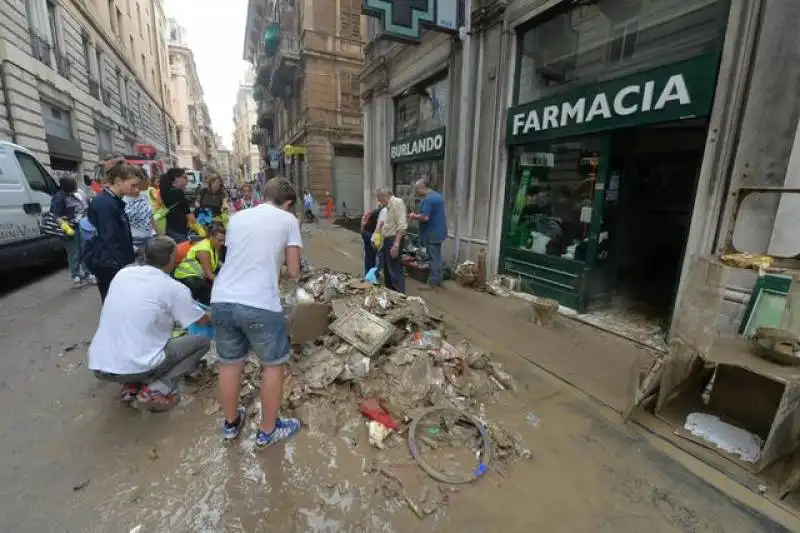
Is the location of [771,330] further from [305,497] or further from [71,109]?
[71,109]

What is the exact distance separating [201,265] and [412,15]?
5.32 metres

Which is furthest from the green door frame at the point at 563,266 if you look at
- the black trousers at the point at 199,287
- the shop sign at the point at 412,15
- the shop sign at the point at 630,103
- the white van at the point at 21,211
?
the white van at the point at 21,211

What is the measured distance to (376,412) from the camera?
2.73 metres

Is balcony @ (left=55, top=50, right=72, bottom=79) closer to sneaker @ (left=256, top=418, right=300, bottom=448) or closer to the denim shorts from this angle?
the denim shorts

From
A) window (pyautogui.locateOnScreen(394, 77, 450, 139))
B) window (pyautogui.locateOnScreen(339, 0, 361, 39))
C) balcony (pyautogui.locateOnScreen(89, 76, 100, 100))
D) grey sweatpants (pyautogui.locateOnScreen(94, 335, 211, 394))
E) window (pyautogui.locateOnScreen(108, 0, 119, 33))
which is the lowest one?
grey sweatpants (pyautogui.locateOnScreen(94, 335, 211, 394))

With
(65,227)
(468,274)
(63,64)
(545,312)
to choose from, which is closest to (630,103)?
(545,312)

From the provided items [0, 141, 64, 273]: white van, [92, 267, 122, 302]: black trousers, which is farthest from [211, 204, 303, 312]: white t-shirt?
[0, 141, 64, 273]: white van

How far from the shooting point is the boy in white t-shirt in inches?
85.0

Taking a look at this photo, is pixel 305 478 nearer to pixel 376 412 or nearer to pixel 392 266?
pixel 376 412

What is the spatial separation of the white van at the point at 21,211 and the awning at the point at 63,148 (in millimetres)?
8145

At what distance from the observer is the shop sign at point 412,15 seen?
5.95 m

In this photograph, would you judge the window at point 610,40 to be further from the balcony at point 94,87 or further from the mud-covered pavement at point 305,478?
the balcony at point 94,87

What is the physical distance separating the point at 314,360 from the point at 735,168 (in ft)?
14.6

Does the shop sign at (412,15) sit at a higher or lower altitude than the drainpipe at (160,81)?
lower
